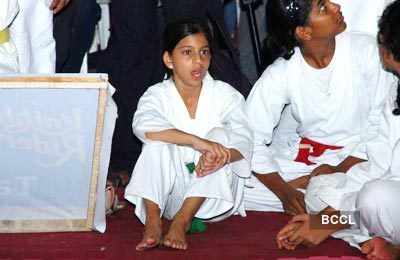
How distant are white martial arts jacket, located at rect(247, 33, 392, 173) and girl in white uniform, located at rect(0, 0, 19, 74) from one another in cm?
90

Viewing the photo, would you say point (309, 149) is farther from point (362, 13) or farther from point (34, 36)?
point (34, 36)

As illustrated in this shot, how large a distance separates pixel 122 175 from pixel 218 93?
1.89 ft

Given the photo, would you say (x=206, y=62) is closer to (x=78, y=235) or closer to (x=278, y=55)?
(x=278, y=55)

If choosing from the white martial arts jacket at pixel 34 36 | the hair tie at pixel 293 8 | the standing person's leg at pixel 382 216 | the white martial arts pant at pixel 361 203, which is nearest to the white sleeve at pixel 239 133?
the white martial arts pant at pixel 361 203

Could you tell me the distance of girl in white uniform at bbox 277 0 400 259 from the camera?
289cm

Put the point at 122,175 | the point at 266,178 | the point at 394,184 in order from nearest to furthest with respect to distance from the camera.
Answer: the point at 394,184
the point at 266,178
the point at 122,175

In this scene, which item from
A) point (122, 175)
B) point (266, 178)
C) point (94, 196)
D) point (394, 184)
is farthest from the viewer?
point (122, 175)

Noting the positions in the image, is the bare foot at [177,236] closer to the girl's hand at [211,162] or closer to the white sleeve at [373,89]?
the girl's hand at [211,162]

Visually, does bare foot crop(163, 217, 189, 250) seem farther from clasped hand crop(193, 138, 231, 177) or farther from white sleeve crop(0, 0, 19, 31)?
white sleeve crop(0, 0, 19, 31)

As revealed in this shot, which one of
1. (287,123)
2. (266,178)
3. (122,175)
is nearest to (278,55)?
(287,123)

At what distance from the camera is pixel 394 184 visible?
291 centimetres

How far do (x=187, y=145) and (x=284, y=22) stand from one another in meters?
0.63

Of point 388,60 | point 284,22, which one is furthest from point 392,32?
point 284,22

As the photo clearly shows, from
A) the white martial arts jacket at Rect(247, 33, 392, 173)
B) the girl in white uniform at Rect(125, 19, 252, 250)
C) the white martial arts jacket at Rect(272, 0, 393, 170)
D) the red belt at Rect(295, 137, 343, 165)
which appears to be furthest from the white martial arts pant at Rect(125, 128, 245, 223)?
the white martial arts jacket at Rect(272, 0, 393, 170)
